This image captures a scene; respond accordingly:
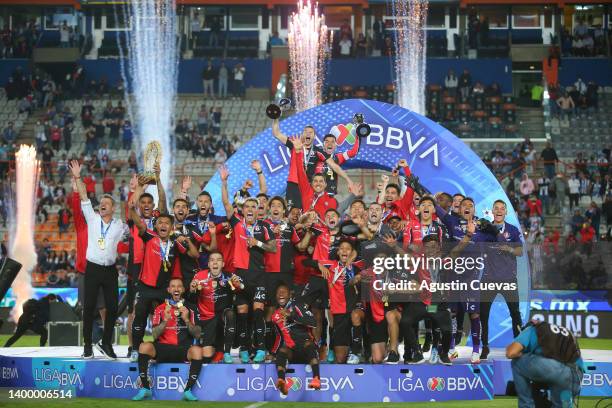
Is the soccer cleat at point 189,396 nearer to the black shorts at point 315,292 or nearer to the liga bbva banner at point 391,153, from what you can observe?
the black shorts at point 315,292

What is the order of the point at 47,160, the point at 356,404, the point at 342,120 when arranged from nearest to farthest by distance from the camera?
the point at 356,404
the point at 342,120
the point at 47,160

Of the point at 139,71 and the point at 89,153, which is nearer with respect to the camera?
the point at 89,153

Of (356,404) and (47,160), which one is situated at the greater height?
(47,160)

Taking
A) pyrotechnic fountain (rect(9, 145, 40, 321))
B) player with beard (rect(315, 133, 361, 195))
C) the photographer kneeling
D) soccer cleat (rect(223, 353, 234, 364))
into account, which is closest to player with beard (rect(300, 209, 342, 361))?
soccer cleat (rect(223, 353, 234, 364))

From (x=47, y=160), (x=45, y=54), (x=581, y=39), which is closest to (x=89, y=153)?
(x=47, y=160)

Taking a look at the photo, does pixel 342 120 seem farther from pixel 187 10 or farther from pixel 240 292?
pixel 187 10

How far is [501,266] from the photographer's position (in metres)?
13.5

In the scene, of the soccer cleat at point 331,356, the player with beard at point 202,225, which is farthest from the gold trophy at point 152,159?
the soccer cleat at point 331,356

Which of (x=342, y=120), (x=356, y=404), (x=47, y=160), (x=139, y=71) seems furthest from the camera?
(x=139, y=71)

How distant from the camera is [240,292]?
44.2ft

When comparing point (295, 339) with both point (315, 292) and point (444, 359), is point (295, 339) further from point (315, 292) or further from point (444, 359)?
point (444, 359)

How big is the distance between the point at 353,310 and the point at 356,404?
3.68 ft

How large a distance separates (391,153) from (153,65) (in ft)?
80.8

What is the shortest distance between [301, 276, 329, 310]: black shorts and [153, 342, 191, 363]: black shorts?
1468 mm
